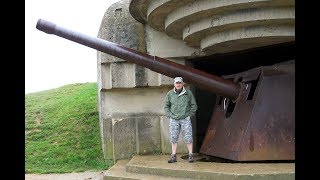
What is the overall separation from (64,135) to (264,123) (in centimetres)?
360

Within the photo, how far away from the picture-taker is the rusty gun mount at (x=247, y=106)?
455 cm

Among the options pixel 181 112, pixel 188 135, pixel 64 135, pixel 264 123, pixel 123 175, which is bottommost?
pixel 123 175

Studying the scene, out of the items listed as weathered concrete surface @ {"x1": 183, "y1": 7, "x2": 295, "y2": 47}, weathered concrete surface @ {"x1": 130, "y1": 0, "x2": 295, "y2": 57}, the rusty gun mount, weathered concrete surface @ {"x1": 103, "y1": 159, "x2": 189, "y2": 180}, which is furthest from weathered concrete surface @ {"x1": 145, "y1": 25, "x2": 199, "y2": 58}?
weathered concrete surface @ {"x1": 103, "y1": 159, "x2": 189, "y2": 180}

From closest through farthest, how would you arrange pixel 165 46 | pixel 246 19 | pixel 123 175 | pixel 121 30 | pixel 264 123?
pixel 246 19
pixel 264 123
pixel 123 175
pixel 165 46
pixel 121 30

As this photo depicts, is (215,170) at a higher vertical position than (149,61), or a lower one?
lower

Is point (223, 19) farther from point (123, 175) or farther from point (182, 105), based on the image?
point (123, 175)

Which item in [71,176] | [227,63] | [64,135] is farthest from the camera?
[227,63]

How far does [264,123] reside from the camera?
4625mm

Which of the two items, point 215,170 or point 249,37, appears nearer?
point 215,170

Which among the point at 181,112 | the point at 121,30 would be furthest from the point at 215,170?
the point at 121,30

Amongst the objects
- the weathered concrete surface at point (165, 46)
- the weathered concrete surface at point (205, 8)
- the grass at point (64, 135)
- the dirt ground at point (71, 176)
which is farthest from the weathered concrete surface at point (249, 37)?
the grass at point (64, 135)

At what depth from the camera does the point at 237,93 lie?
5.09 m

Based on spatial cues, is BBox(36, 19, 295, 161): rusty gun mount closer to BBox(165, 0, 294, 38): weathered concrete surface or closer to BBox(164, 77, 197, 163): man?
BBox(164, 77, 197, 163): man

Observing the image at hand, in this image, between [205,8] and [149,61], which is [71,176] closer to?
[149,61]
